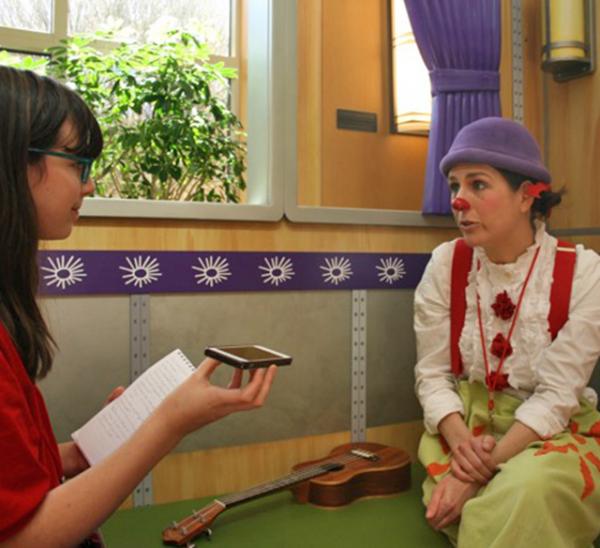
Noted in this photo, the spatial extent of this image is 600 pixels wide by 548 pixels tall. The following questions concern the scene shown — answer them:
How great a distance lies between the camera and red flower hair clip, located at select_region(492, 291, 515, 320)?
1664 millimetres

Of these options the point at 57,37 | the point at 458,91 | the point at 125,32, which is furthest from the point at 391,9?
the point at 57,37

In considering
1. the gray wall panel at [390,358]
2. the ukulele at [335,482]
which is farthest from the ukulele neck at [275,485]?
the gray wall panel at [390,358]

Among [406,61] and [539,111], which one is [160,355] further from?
[539,111]

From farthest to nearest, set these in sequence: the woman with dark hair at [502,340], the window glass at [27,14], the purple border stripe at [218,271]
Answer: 1. the window glass at [27,14]
2. the purple border stripe at [218,271]
3. the woman with dark hair at [502,340]

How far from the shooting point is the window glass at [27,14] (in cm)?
289

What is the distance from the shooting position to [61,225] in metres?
1.01

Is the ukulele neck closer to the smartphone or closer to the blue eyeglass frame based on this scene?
the smartphone

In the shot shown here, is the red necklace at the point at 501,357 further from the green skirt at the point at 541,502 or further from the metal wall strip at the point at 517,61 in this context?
the metal wall strip at the point at 517,61

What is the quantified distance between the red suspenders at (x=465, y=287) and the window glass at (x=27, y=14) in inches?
89.1

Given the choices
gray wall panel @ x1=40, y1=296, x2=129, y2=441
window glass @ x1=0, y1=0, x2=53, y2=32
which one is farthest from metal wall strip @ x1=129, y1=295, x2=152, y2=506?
window glass @ x1=0, y1=0, x2=53, y2=32

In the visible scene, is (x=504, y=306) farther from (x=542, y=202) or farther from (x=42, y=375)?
(x=42, y=375)

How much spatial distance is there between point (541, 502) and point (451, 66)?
55.5 inches

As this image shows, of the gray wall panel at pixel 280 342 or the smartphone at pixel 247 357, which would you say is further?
the gray wall panel at pixel 280 342

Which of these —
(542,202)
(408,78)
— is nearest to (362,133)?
(408,78)
